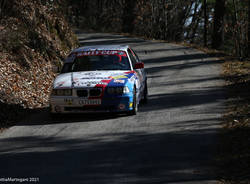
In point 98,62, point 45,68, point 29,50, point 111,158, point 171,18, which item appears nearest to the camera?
point 111,158

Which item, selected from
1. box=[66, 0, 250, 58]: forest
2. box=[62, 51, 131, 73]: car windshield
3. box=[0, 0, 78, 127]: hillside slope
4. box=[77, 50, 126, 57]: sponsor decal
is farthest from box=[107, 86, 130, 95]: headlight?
box=[66, 0, 250, 58]: forest

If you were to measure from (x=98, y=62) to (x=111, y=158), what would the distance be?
4.48m

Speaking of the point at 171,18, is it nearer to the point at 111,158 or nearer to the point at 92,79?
the point at 92,79

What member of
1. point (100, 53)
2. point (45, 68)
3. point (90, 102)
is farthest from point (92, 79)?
point (45, 68)

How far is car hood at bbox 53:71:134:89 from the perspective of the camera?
9.66 meters

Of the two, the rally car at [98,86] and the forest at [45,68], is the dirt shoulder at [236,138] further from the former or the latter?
the rally car at [98,86]

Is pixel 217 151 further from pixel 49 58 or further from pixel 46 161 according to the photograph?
pixel 49 58

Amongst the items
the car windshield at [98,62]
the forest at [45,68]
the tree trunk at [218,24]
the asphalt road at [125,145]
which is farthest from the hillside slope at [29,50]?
the tree trunk at [218,24]

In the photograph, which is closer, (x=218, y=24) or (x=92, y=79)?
(x=92, y=79)

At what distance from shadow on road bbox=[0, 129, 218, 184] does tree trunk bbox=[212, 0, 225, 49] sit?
22.2 meters

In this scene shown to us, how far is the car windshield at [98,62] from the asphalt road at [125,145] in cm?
119

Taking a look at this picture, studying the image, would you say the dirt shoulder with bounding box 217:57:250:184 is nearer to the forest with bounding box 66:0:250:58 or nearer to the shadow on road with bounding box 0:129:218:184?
the shadow on road with bounding box 0:129:218:184

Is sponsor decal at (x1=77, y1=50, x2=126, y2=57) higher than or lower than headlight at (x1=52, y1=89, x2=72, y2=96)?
higher

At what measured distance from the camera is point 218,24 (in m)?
29.5
